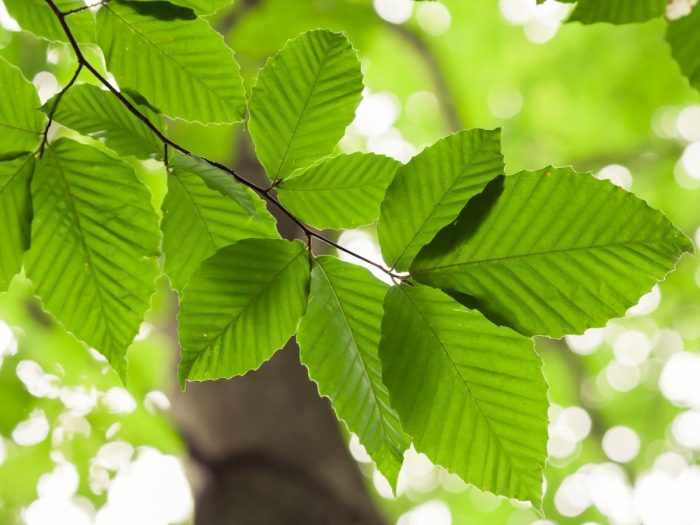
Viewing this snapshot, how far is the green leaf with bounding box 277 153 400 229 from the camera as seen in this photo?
1.65 ft

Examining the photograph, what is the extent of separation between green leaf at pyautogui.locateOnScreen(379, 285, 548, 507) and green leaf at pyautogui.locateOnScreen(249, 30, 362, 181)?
0.15 m

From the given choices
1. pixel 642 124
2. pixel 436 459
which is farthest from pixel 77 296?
pixel 642 124

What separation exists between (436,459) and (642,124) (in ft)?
10.9

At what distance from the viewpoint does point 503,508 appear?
5156 millimetres

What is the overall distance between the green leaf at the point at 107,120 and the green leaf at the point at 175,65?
0.10 ft

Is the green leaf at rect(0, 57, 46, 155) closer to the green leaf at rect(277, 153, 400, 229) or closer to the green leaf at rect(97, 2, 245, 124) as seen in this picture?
the green leaf at rect(97, 2, 245, 124)

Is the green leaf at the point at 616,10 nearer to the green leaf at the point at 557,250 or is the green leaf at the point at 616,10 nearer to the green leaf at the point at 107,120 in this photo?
the green leaf at the point at 557,250

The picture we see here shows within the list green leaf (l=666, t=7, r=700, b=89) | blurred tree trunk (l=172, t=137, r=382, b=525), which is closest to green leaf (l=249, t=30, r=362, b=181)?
green leaf (l=666, t=7, r=700, b=89)

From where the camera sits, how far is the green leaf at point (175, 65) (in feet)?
1.66

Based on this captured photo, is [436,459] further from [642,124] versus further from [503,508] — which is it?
[503,508]

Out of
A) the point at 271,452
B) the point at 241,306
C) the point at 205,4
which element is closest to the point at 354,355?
the point at 241,306

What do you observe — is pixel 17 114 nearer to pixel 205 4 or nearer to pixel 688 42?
pixel 205 4

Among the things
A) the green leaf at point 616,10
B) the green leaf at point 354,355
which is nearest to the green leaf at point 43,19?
the green leaf at point 354,355

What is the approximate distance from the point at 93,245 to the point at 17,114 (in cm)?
11
